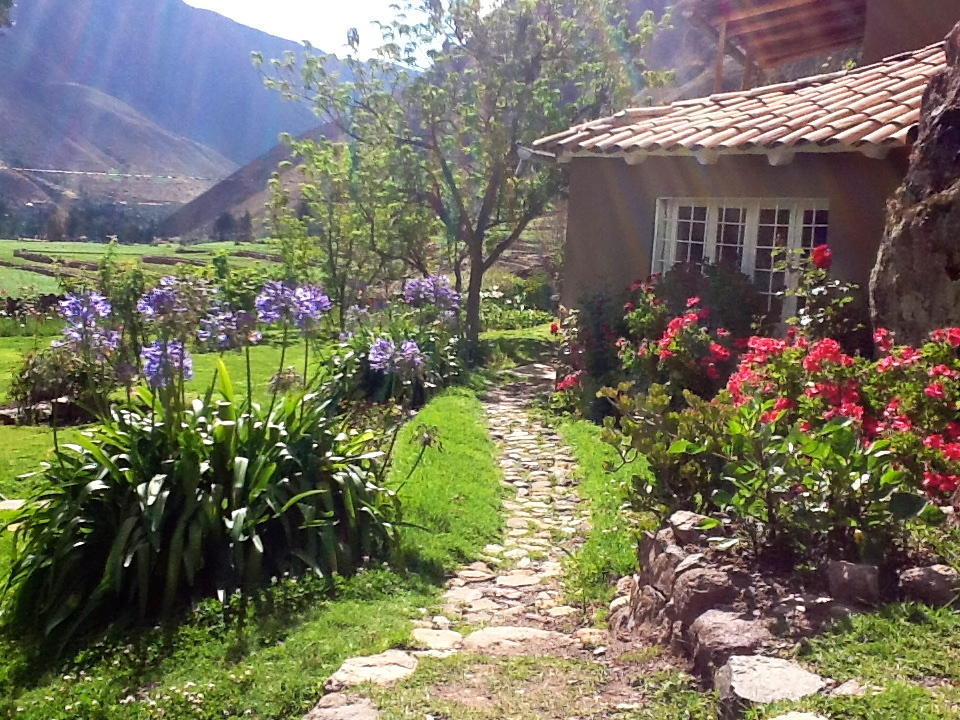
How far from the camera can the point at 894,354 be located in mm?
5621

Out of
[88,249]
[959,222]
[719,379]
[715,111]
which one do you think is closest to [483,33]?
[715,111]

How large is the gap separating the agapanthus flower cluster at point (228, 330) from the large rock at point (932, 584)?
3.65 m

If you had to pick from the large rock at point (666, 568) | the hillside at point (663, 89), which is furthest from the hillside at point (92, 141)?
the large rock at point (666, 568)

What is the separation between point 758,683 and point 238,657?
2388 mm

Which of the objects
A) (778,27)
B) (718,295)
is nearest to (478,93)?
(778,27)

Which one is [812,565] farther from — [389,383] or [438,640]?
[389,383]

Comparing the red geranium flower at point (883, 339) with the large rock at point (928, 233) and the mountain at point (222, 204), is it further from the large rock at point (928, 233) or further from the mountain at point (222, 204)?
the mountain at point (222, 204)

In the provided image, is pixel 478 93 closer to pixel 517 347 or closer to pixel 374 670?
pixel 517 347

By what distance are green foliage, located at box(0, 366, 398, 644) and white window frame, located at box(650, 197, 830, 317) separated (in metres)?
5.69

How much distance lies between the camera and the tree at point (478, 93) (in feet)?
49.1

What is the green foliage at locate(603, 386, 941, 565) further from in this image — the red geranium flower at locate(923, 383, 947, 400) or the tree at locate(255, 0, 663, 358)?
the tree at locate(255, 0, 663, 358)

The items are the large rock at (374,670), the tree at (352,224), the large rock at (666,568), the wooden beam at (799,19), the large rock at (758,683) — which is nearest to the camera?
the large rock at (758,683)

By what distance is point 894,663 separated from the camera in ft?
10.2

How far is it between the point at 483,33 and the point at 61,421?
9.22 m
